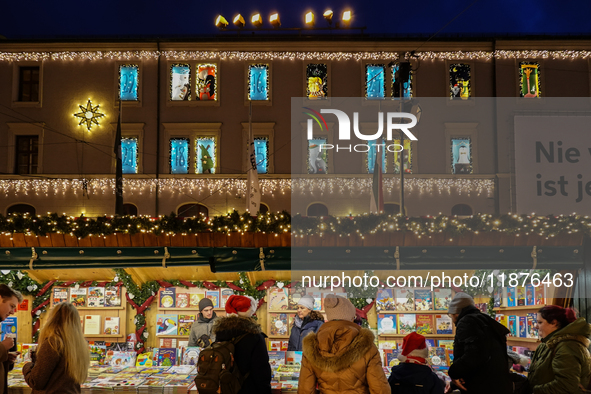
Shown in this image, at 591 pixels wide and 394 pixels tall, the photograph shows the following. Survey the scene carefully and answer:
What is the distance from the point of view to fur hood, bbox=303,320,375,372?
383 centimetres

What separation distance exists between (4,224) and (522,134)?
10.1 metres

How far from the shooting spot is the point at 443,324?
7551mm

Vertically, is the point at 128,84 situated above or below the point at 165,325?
above

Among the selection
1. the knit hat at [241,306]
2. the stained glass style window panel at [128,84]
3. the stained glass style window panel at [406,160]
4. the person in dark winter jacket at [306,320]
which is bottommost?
the person in dark winter jacket at [306,320]

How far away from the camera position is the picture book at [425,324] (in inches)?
297

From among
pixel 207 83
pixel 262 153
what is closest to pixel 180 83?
pixel 207 83

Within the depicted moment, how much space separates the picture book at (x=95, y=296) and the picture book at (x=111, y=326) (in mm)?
295

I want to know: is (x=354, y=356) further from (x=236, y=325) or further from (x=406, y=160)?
(x=406, y=160)

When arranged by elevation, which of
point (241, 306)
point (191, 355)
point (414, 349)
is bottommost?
point (191, 355)

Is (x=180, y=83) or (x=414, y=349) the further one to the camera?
(x=180, y=83)

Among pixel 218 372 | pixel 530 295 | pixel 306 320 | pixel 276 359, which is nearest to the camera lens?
pixel 218 372

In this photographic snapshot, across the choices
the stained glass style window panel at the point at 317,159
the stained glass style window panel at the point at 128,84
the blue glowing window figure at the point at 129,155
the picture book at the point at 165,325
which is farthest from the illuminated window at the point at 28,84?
the picture book at the point at 165,325

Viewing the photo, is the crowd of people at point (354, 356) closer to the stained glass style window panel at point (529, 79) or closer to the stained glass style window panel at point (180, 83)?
the stained glass style window panel at point (180, 83)

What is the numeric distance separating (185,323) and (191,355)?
3.36 ft
